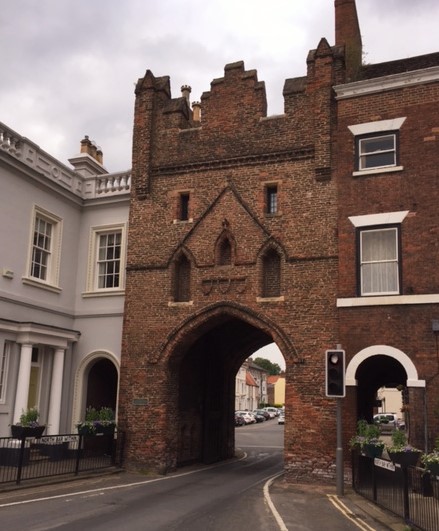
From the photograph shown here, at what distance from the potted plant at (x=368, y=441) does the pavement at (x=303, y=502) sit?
1.09 meters

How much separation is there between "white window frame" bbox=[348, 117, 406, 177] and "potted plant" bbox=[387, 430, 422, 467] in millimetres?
7571

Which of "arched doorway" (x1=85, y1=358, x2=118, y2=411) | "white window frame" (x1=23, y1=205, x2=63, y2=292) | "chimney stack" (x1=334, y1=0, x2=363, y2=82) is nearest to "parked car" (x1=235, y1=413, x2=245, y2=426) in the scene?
"arched doorway" (x1=85, y1=358, x2=118, y2=411)

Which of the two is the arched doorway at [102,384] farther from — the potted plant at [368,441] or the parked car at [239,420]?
the parked car at [239,420]

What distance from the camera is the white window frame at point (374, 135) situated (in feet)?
57.2

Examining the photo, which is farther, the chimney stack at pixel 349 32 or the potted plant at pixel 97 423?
the chimney stack at pixel 349 32

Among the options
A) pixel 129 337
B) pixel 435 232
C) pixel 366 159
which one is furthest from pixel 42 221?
pixel 435 232

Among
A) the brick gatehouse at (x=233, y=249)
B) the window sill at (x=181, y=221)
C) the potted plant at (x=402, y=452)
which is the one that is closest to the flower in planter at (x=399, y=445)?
the potted plant at (x=402, y=452)

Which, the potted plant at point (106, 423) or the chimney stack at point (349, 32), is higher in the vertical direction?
the chimney stack at point (349, 32)

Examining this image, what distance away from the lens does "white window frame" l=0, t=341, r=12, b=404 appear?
58.9 ft

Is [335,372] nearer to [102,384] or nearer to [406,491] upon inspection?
[406,491]

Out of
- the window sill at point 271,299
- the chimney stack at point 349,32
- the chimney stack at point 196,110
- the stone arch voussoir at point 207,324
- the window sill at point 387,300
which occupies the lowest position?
the stone arch voussoir at point 207,324

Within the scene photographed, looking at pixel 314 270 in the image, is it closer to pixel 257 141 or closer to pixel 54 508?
pixel 257 141

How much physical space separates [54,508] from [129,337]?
820cm

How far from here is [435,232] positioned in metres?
16.4
